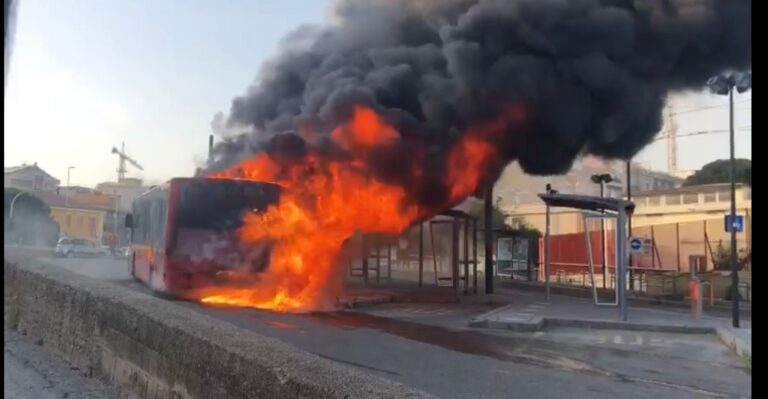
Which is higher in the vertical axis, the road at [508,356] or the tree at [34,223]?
the tree at [34,223]

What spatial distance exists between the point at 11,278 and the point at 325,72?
7906mm

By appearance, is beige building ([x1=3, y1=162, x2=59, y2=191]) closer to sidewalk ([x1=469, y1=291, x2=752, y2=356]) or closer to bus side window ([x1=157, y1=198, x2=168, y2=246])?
bus side window ([x1=157, y1=198, x2=168, y2=246])

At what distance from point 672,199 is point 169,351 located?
1054 inches

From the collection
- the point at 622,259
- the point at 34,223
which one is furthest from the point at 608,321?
the point at 34,223

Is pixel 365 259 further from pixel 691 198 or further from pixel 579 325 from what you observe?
pixel 691 198

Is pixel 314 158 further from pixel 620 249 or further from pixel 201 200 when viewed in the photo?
pixel 620 249

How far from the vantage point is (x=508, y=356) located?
27.7 feet

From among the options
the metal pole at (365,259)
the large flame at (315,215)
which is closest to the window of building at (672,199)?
the metal pole at (365,259)

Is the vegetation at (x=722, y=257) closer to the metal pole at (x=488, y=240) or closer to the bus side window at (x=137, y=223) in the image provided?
the metal pole at (x=488, y=240)

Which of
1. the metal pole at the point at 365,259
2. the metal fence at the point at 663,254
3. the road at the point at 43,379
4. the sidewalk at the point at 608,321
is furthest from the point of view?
the metal fence at the point at 663,254

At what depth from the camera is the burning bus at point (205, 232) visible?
41.2ft

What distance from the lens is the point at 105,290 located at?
7301 millimetres

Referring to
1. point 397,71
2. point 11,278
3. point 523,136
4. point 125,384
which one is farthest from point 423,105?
point 125,384

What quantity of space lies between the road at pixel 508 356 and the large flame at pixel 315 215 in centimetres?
81
